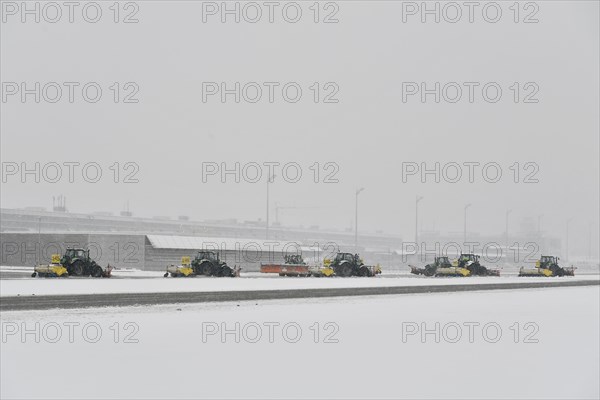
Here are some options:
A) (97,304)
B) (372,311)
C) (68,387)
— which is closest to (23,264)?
(97,304)

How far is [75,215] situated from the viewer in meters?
163

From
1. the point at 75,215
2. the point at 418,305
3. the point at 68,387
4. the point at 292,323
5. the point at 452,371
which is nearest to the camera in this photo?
the point at 68,387

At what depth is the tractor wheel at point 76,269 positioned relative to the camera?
38.5 meters

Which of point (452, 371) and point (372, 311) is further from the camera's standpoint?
point (372, 311)

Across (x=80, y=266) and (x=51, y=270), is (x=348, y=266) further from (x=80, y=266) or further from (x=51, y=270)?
(x=51, y=270)

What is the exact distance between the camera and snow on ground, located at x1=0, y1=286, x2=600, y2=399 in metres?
10.7

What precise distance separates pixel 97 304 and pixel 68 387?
1182 cm

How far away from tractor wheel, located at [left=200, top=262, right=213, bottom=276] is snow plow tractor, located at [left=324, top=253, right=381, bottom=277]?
784 centimetres

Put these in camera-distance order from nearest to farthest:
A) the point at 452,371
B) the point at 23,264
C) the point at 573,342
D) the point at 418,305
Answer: the point at 452,371, the point at 573,342, the point at 418,305, the point at 23,264

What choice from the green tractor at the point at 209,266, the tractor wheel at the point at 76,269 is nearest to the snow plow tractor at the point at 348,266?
the green tractor at the point at 209,266

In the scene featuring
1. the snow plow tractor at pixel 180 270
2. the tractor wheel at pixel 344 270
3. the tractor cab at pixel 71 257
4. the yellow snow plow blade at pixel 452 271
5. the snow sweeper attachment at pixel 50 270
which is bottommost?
the yellow snow plow blade at pixel 452 271

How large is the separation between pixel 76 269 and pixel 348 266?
678 inches

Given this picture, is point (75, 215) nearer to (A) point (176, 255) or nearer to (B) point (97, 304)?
(A) point (176, 255)

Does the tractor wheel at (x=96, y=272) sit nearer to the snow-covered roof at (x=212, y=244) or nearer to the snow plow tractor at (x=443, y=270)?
the snow-covered roof at (x=212, y=244)
